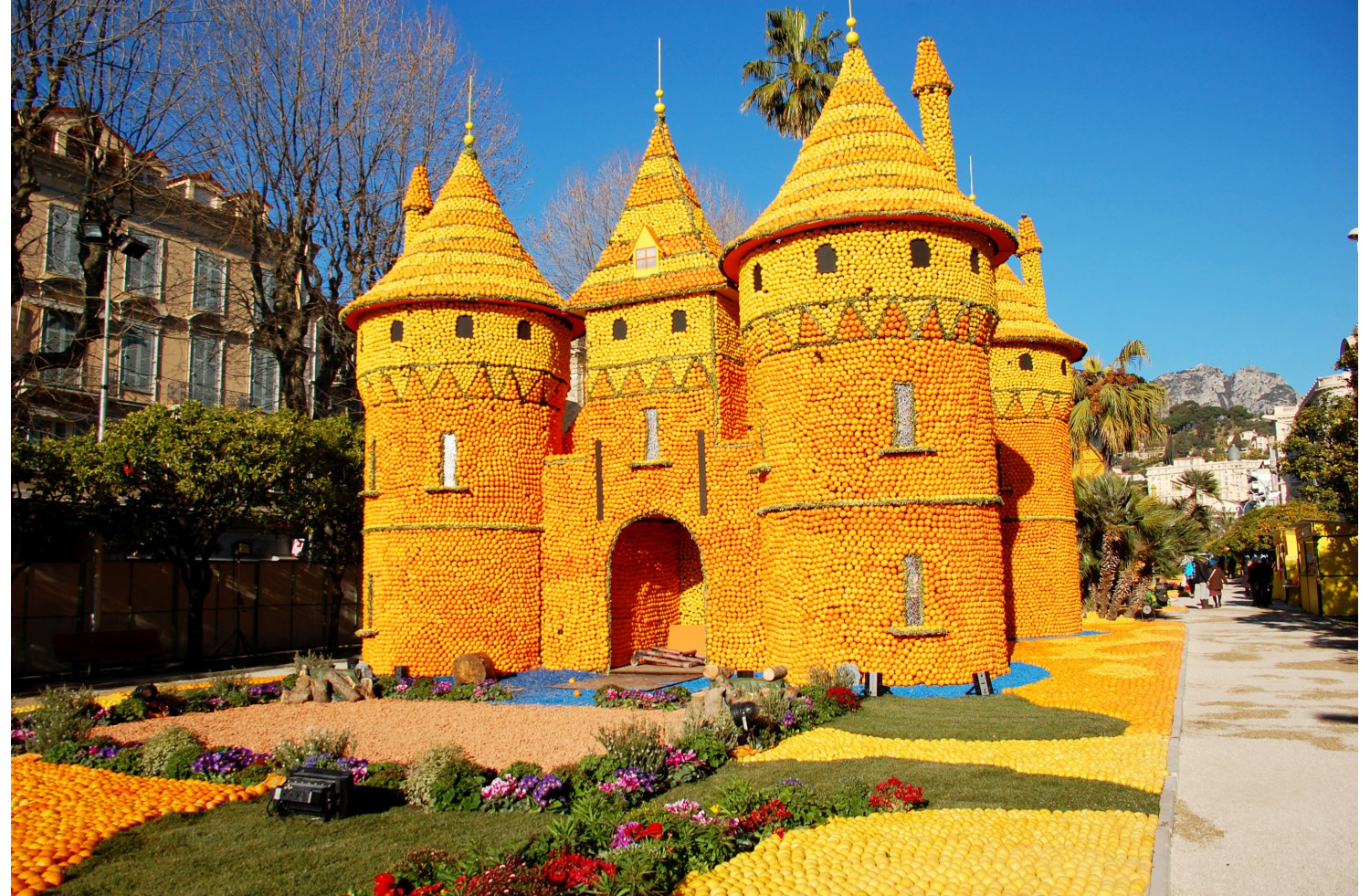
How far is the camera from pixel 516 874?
608cm

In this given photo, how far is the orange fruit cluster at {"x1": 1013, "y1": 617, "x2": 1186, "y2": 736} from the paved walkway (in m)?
0.42

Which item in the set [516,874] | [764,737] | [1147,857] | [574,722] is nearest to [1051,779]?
[1147,857]

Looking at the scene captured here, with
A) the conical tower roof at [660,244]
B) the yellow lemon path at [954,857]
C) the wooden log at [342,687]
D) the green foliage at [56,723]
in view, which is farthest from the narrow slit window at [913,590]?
the green foliage at [56,723]

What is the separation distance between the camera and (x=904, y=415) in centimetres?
1519

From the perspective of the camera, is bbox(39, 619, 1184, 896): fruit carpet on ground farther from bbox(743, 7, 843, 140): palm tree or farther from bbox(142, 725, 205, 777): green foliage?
bbox(743, 7, 843, 140): palm tree

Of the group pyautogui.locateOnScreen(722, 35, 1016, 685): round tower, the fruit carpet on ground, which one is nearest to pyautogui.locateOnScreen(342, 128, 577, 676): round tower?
pyautogui.locateOnScreen(722, 35, 1016, 685): round tower

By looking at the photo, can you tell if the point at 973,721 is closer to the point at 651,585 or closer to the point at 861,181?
the point at 651,585

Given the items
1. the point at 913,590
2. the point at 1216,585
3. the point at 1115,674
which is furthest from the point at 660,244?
the point at 1216,585

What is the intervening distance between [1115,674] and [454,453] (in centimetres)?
1335

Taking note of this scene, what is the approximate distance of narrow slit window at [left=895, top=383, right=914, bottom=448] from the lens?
1516cm

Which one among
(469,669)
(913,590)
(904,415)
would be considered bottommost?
(469,669)

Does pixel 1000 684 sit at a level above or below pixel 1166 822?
below

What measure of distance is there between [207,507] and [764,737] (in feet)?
52.8

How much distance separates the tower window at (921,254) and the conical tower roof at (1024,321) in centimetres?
811
